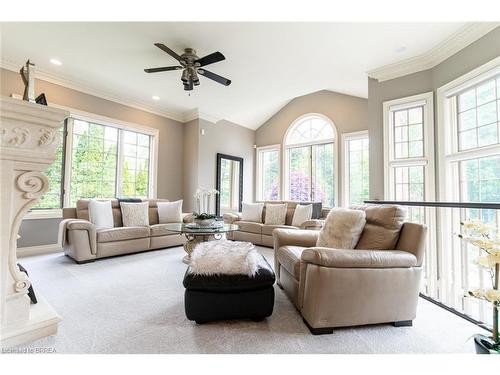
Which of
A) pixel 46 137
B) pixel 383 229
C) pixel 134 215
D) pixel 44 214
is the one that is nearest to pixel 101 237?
pixel 134 215

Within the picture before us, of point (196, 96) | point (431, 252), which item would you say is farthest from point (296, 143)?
point (431, 252)

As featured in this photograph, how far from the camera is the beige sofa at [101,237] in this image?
126 inches

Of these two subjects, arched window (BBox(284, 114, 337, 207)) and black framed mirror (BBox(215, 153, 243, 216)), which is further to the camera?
black framed mirror (BBox(215, 153, 243, 216))

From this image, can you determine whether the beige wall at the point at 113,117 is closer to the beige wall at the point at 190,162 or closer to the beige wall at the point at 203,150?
the beige wall at the point at 190,162

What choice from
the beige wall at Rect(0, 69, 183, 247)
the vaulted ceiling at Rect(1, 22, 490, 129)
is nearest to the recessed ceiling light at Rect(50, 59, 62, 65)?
the vaulted ceiling at Rect(1, 22, 490, 129)

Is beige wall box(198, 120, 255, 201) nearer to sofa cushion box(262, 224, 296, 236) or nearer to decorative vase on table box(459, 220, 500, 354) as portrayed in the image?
sofa cushion box(262, 224, 296, 236)

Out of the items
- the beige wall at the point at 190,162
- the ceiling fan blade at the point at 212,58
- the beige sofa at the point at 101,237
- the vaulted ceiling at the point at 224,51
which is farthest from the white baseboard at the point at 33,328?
the beige wall at the point at 190,162

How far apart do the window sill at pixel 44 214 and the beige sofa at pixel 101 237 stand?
51cm

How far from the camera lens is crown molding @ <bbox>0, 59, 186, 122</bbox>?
3.45 meters

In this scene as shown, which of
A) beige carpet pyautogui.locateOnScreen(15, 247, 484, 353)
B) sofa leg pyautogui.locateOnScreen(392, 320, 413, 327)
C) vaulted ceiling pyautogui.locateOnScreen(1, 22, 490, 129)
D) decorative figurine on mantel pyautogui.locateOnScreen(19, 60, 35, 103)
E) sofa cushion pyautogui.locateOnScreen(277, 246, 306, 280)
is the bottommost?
beige carpet pyautogui.locateOnScreen(15, 247, 484, 353)

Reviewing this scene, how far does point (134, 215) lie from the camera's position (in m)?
4.02

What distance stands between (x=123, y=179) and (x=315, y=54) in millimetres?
4262

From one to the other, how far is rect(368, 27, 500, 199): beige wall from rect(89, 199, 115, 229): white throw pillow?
4306 millimetres

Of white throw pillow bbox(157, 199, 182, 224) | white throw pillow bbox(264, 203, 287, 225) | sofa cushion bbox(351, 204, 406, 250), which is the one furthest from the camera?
white throw pillow bbox(264, 203, 287, 225)
